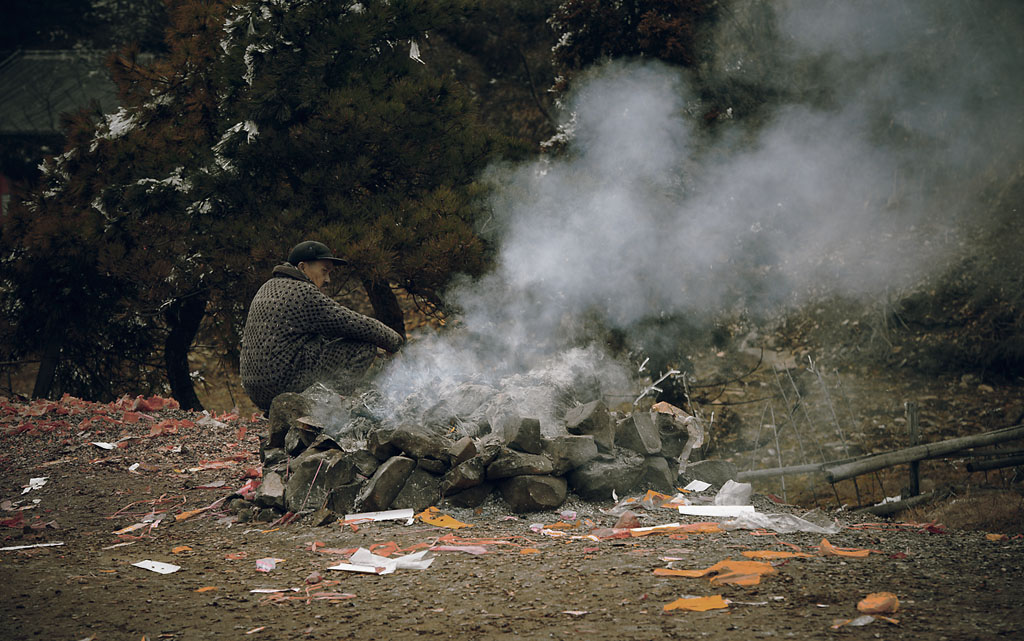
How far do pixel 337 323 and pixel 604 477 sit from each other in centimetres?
206

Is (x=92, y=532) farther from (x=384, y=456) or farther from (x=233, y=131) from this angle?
(x=233, y=131)

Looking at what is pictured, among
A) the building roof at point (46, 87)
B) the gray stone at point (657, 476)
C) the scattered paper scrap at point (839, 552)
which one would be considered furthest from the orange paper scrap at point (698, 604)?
the building roof at point (46, 87)

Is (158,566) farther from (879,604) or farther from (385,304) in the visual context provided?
(385,304)

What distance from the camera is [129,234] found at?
28.3 feet

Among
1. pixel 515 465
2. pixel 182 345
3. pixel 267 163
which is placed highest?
pixel 267 163

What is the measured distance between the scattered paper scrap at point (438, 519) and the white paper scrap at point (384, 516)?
7 cm

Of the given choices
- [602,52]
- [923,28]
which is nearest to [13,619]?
[602,52]

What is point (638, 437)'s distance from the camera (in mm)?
5195

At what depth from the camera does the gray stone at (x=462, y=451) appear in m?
4.81

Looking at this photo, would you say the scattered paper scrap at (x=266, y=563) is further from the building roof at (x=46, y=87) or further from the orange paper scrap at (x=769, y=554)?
the building roof at (x=46, y=87)

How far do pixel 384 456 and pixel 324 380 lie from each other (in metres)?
1.01

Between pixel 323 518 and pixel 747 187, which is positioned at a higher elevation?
pixel 747 187

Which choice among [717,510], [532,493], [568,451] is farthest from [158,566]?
[717,510]

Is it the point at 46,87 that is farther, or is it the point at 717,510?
the point at 46,87
